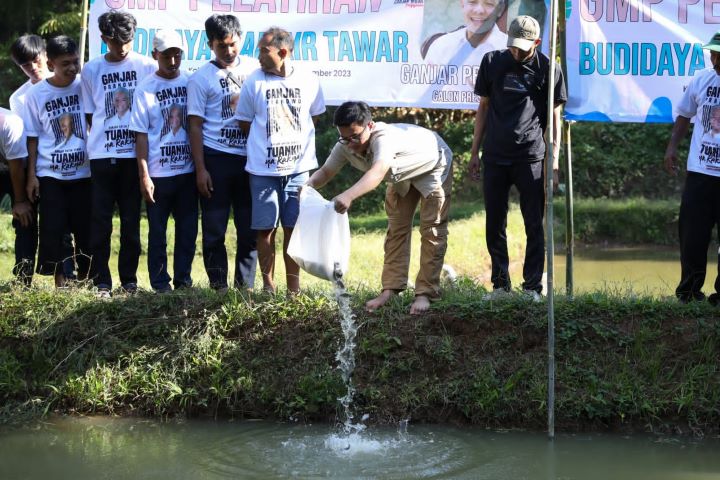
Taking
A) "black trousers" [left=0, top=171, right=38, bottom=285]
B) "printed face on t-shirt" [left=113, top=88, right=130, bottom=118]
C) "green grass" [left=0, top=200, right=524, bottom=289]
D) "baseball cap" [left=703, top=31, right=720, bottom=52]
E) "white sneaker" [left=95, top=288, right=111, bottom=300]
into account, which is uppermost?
"baseball cap" [left=703, top=31, right=720, bottom=52]

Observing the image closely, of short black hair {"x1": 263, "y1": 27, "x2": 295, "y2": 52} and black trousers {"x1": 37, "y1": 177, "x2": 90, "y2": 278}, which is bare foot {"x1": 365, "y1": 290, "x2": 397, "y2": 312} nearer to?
short black hair {"x1": 263, "y1": 27, "x2": 295, "y2": 52}

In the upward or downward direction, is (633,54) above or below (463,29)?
below

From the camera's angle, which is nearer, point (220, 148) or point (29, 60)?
point (220, 148)

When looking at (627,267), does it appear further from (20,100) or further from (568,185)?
(20,100)

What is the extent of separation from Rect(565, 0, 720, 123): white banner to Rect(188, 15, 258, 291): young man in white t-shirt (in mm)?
2242

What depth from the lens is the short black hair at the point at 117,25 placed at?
21.4 feet

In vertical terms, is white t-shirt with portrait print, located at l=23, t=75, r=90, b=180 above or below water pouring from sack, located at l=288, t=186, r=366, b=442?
above

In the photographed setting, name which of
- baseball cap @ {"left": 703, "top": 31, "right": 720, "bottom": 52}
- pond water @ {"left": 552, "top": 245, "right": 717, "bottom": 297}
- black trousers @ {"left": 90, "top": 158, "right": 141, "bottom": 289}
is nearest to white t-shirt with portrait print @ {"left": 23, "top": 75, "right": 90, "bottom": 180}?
black trousers @ {"left": 90, "top": 158, "right": 141, "bottom": 289}

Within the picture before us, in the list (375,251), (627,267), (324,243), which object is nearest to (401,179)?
(324,243)

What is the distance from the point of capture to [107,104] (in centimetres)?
664

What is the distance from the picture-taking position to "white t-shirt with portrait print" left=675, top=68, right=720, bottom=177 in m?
6.08

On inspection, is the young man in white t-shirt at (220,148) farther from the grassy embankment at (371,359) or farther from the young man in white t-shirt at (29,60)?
the young man in white t-shirt at (29,60)

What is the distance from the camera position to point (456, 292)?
6.55m

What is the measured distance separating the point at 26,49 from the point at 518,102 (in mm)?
3395
